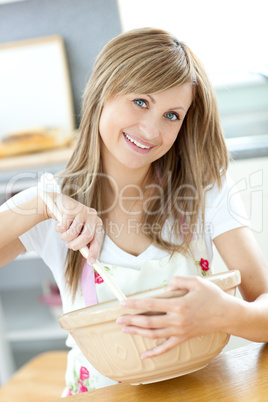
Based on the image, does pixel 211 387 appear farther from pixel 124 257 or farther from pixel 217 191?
pixel 217 191

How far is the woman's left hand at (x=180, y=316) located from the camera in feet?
2.33

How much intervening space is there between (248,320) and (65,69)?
2.13 metres

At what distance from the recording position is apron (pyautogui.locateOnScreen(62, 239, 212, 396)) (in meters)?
1.16

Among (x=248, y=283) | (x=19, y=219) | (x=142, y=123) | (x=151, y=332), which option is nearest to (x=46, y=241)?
(x=19, y=219)

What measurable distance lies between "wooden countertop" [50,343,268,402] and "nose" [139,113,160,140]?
51cm

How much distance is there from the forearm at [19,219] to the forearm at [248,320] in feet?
1.51

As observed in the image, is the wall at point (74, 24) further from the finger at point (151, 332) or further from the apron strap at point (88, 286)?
the finger at point (151, 332)

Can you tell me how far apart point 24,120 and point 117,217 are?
1.68 metres

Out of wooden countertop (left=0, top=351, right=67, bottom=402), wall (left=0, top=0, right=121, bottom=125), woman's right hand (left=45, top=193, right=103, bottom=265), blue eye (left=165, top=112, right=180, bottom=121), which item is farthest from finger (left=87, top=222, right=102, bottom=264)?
wall (left=0, top=0, right=121, bottom=125)

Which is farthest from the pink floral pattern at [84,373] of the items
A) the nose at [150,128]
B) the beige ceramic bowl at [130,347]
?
the nose at [150,128]

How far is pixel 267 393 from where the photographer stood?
744 millimetres

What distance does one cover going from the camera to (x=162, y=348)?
73 cm

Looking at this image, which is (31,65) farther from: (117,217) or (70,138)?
(117,217)

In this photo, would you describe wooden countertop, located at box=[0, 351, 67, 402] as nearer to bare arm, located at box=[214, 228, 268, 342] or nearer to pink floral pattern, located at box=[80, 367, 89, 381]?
pink floral pattern, located at box=[80, 367, 89, 381]
